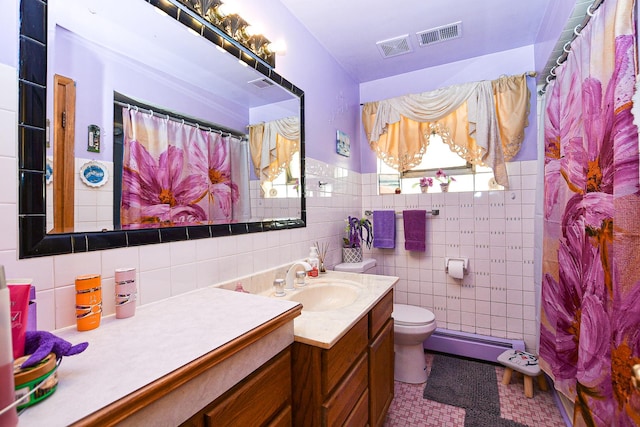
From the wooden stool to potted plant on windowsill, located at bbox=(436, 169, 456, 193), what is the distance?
1.27 meters

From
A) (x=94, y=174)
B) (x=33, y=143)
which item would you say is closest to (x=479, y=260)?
(x=94, y=174)

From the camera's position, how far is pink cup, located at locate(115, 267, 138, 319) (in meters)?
0.85

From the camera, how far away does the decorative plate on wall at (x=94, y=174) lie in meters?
0.84

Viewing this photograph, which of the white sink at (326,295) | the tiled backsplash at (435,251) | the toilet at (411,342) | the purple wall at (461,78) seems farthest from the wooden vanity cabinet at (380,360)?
the purple wall at (461,78)

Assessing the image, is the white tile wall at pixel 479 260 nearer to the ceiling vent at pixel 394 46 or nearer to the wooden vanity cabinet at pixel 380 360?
the wooden vanity cabinet at pixel 380 360

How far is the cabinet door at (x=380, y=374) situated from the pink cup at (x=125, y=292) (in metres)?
0.97

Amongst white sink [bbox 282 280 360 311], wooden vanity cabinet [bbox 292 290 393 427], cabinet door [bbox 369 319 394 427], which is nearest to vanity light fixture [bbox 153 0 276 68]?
white sink [bbox 282 280 360 311]

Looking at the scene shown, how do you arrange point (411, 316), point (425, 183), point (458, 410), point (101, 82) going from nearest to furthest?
point (101, 82) < point (458, 410) < point (411, 316) < point (425, 183)

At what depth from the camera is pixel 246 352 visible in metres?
0.74

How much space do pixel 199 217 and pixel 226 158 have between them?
0.31 metres

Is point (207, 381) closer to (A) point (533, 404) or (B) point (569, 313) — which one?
(B) point (569, 313)

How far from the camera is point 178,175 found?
110 centimetres

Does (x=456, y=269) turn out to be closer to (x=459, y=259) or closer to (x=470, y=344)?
(x=459, y=259)

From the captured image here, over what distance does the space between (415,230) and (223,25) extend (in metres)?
1.95
